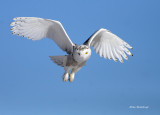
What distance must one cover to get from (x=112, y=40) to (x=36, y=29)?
5.16 feet

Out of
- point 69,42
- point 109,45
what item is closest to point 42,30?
point 69,42

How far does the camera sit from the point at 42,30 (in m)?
5.47

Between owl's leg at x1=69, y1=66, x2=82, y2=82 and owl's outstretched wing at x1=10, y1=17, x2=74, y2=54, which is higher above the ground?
owl's outstretched wing at x1=10, y1=17, x2=74, y2=54

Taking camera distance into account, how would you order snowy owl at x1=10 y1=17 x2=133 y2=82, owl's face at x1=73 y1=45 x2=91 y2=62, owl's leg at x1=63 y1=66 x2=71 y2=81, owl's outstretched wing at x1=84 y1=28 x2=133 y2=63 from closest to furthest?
owl's face at x1=73 y1=45 x2=91 y2=62 → snowy owl at x1=10 y1=17 x2=133 y2=82 → owl's leg at x1=63 y1=66 x2=71 y2=81 → owl's outstretched wing at x1=84 y1=28 x2=133 y2=63

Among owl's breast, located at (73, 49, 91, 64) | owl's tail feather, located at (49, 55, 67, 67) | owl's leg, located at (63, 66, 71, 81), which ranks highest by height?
owl's tail feather, located at (49, 55, 67, 67)

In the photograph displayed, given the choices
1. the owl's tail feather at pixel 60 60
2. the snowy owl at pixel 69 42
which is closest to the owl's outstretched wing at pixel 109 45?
the snowy owl at pixel 69 42

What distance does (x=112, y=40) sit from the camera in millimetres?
5785

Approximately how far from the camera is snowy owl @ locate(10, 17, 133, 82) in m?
5.20

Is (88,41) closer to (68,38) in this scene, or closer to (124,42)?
(68,38)

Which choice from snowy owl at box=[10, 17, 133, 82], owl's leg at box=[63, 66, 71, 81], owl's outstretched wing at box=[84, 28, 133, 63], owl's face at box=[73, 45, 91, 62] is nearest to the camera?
owl's face at box=[73, 45, 91, 62]

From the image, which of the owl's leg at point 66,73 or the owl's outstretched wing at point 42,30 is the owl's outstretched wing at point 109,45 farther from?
the owl's leg at point 66,73

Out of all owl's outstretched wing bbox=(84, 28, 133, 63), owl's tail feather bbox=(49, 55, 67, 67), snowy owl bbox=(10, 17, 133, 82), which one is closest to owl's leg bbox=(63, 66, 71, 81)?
snowy owl bbox=(10, 17, 133, 82)

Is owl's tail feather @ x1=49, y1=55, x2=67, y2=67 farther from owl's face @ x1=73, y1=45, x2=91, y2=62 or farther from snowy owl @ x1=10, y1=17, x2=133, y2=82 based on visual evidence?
owl's face @ x1=73, y1=45, x2=91, y2=62

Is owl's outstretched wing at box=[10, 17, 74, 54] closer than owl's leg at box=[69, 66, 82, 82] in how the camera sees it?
Yes
